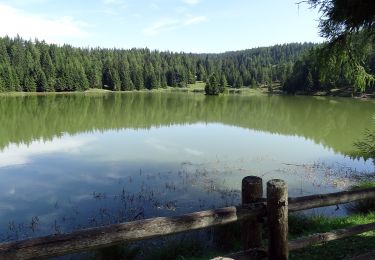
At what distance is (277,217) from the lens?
527 centimetres

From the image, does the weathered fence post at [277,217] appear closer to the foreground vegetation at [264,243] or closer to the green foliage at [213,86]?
the foreground vegetation at [264,243]

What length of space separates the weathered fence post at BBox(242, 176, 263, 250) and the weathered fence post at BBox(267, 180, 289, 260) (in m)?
0.18

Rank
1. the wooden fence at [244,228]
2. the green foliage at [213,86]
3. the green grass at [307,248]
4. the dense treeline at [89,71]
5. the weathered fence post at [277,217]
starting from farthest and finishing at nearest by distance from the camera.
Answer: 1. the green foliage at [213,86]
2. the dense treeline at [89,71]
3. the green grass at [307,248]
4. the weathered fence post at [277,217]
5. the wooden fence at [244,228]

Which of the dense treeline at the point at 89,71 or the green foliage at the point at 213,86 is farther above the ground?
the dense treeline at the point at 89,71

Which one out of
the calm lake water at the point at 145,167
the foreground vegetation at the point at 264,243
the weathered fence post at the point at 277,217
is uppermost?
the weathered fence post at the point at 277,217

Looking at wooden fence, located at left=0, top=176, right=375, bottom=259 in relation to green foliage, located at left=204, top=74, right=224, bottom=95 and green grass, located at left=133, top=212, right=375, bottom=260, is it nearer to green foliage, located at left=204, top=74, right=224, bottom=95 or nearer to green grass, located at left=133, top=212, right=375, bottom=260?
green grass, located at left=133, top=212, right=375, bottom=260

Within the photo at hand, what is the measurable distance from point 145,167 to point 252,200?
16684 mm

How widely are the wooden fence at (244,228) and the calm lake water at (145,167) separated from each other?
836 cm

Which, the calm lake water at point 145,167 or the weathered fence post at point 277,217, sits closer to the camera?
the weathered fence post at point 277,217

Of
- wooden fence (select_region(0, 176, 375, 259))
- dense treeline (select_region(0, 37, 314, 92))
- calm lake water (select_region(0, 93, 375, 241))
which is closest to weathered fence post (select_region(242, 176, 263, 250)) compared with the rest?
wooden fence (select_region(0, 176, 375, 259))

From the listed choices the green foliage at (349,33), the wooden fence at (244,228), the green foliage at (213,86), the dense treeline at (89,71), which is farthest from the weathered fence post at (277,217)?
the green foliage at (213,86)

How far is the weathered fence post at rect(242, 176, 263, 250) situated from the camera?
540 centimetres

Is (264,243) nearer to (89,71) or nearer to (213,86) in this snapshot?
(213,86)

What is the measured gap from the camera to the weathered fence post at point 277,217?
520 cm
